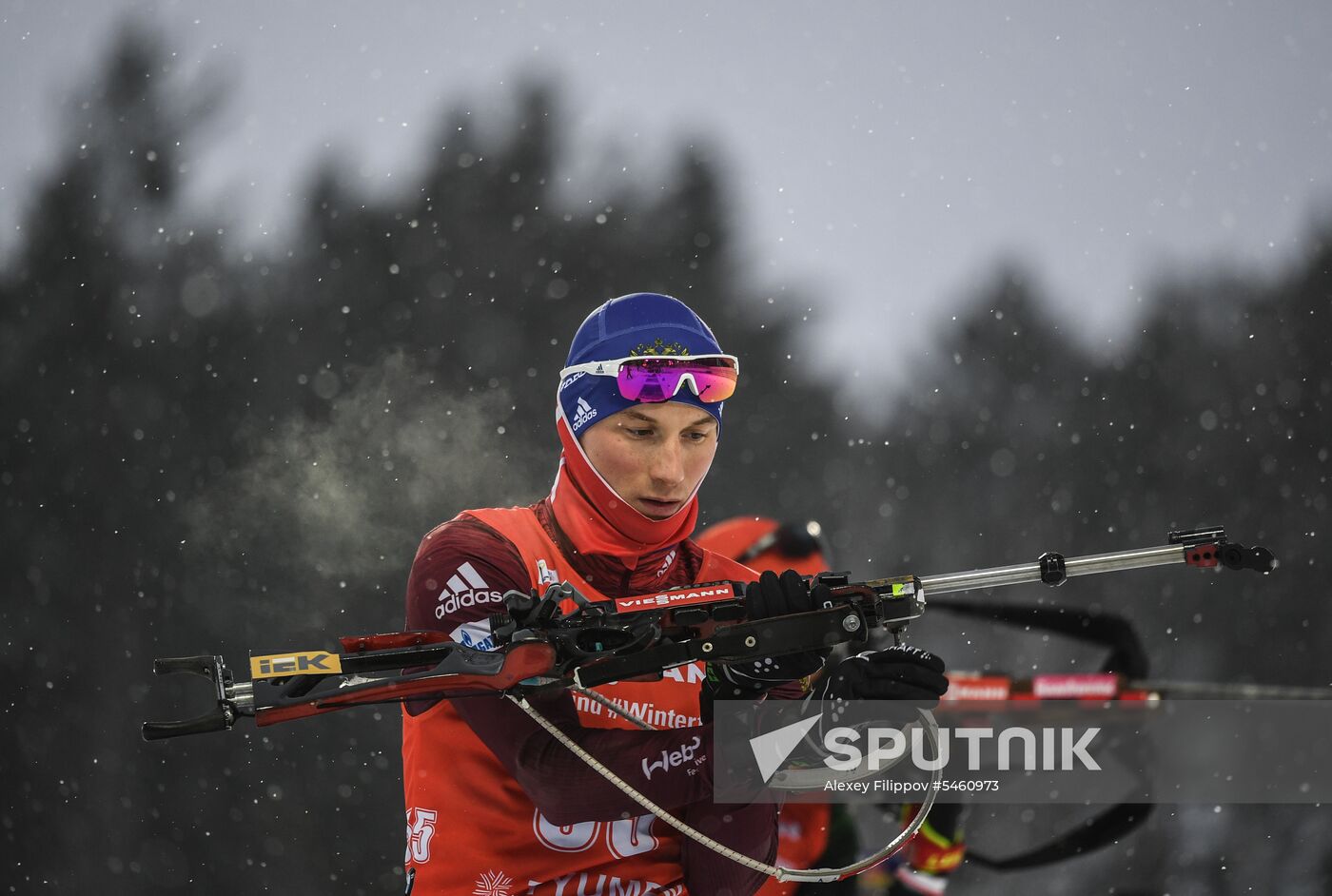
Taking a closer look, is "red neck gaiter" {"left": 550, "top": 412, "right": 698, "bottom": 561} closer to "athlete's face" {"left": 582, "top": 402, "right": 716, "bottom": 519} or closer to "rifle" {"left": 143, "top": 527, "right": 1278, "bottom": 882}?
"athlete's face" {"left": 582, "top": 402, "right": 716, "bottom": 519}

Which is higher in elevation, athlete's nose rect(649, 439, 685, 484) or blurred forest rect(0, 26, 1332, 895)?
blurred forest rect(0, 26, 1332, 895)

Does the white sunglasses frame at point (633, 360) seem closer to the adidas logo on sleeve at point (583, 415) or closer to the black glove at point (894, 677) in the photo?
the adidas logo on sleeve at point (583, 415)

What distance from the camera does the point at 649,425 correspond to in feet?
10.2

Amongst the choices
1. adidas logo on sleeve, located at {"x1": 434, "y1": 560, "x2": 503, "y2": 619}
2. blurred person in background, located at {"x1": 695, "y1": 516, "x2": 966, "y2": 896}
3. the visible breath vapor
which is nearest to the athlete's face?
adidas logo on sleeve, located at {"x1": 434, "y1": 560, "x2": 503, "y2": 619}

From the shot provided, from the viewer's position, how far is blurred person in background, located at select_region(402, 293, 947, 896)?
8.48 feet

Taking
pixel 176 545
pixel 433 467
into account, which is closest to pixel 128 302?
pixel 176 545

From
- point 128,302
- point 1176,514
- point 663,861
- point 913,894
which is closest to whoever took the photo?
point 663,861

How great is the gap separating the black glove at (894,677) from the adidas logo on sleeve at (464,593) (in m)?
0.83

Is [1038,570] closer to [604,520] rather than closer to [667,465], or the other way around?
[667,465]

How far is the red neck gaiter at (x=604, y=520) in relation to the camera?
3141 mm

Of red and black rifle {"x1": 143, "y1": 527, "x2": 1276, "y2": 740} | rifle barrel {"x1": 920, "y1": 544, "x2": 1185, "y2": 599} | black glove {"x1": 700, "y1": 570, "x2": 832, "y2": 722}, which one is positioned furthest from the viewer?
rifle barrel {"x1": 920, "y1": 544, "x2": 1185, "y2": 599}

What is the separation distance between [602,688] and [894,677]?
88 cm

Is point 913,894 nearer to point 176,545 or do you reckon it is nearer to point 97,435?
point 176,545

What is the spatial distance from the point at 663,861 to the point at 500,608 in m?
0.83
